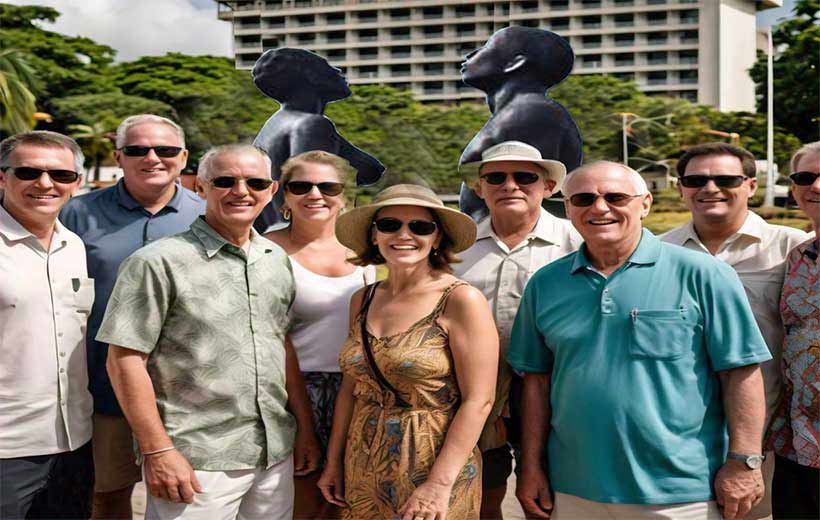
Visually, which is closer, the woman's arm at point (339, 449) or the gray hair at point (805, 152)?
the woman's arm at point (339, 449)

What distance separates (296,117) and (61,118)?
123ft

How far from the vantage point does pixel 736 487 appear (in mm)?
2795

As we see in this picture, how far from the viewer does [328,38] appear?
150ft

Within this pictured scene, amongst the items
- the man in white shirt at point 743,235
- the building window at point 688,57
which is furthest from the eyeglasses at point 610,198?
the building window at point 688,57

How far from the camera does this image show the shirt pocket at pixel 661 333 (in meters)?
2.79

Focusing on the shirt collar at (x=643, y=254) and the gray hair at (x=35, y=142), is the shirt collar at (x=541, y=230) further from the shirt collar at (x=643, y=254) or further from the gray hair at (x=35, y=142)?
the gray hair at (x=35, y=142)

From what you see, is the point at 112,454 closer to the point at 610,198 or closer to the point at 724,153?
the point at 610,198

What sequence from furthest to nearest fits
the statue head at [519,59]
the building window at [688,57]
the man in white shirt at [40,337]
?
1. the building window at [688,57]
2. the statue head at [519,59]
3. the man in white shirt at [40,337]

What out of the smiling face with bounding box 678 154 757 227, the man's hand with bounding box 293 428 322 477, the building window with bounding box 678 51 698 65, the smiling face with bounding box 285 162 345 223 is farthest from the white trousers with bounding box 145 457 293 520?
the building window with bounding box 678 51 698 65

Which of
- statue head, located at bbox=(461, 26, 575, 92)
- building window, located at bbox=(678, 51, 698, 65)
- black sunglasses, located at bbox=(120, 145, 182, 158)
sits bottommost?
black sunglasses, located at bbox=(120, 145, 182, 158)

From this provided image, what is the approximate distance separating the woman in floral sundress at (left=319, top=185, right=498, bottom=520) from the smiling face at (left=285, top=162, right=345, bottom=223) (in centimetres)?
59

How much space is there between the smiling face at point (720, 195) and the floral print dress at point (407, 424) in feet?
4.48

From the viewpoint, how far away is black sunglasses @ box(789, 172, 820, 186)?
3410mm

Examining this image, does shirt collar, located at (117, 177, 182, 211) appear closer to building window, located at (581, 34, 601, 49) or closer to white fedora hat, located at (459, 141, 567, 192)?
white fedora hat, located at (459, 141, 567, 192)
